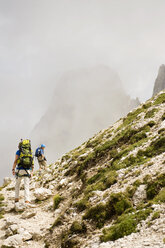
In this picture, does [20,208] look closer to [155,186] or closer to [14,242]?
[14,242]

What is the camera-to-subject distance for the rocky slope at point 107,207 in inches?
312

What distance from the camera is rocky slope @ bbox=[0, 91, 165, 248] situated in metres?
7.93

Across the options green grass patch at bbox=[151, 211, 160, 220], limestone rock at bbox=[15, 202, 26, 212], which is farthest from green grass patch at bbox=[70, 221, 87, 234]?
limestone rock at bbox=[15, 202, 26, 212]

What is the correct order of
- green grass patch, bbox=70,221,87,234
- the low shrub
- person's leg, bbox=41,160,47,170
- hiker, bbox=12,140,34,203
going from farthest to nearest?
1. person's leg, bbox=41,160,47,170
2. hiker, bbox=12,140,34,203
3. the low shrub
4. green grass patch, bbox=70,221,87,234

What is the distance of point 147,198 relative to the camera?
9508 millimetres

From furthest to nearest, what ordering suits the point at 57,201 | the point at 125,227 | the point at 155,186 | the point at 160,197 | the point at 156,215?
the point at 57,201
the point at 155,186
the point at 160,197
the point at 125,227
the point at 156,215

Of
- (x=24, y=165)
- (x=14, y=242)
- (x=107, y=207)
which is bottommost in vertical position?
(x=107, y=207)

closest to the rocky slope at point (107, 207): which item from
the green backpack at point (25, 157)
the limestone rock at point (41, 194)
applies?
the limestone rock at point (41, 194)

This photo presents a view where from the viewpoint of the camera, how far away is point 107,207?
34.2 ft

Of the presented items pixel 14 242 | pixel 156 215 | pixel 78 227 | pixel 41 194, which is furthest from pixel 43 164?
pixel 156 215

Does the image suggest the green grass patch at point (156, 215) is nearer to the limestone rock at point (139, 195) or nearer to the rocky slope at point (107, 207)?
the rocky slope at point (107, 207)

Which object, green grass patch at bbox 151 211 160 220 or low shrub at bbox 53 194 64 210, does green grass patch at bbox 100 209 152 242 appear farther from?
low shrub at bbox 53 194 64 210

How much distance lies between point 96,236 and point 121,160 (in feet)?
23.7

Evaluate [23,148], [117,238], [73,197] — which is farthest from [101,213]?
[23,148]
